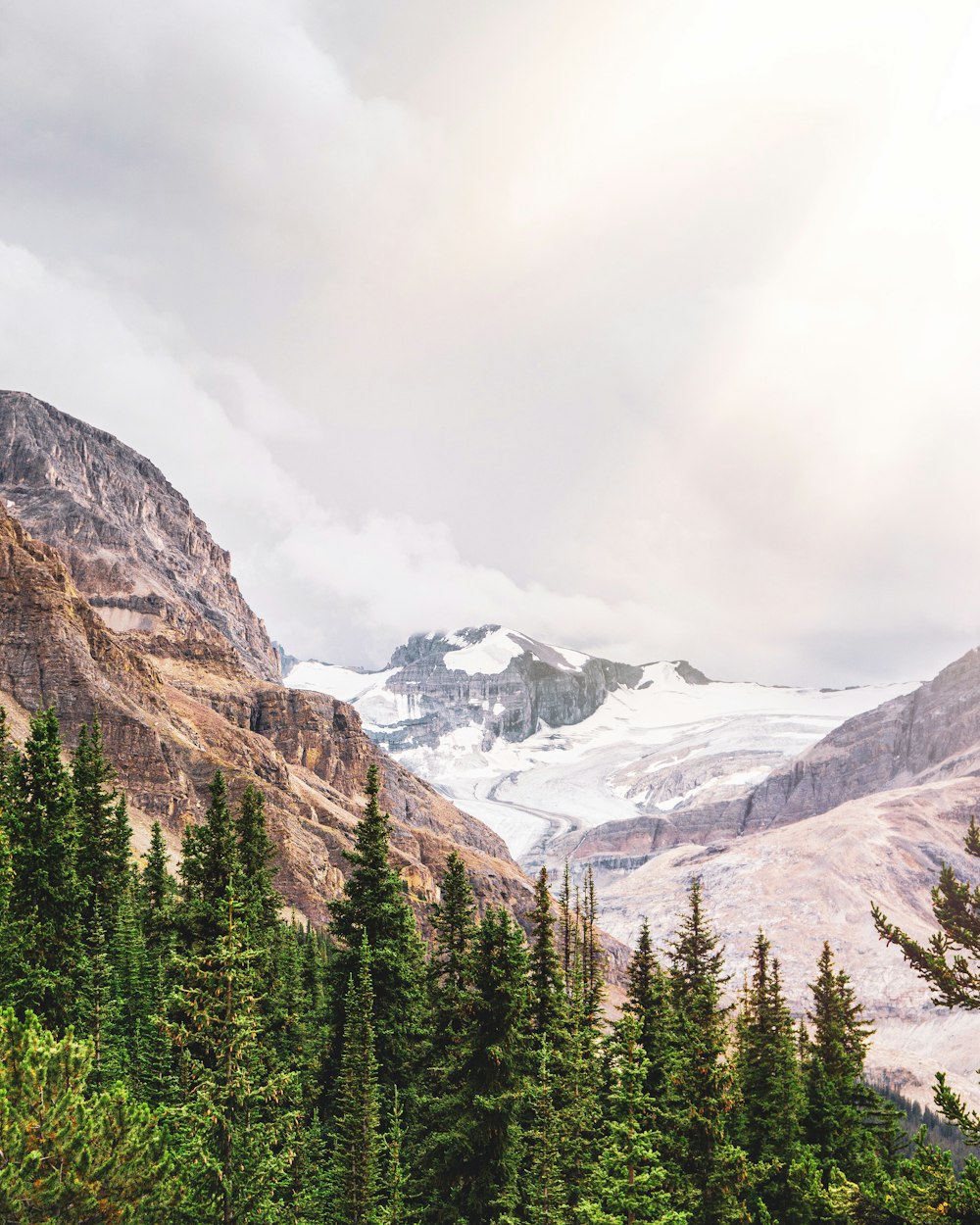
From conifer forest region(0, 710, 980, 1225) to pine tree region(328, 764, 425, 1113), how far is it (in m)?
0.09

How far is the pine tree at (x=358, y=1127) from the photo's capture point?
69.1 feet

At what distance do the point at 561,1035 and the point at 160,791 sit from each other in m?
101

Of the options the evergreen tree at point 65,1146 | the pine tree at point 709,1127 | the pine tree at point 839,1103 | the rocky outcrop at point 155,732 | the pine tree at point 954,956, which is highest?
the rocky outcrop at point 155,732

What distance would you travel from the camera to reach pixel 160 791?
4247 inches

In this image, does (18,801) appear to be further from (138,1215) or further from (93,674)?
(93,674)

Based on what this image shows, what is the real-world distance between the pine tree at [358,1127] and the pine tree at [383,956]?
130 cm

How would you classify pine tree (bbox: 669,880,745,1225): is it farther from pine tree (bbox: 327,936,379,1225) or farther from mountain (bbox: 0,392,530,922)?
mountain (bbox: 0,392,530,922)

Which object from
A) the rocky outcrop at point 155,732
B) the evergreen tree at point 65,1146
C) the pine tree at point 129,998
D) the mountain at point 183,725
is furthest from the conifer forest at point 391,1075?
the rocky outcrop at point 155,732

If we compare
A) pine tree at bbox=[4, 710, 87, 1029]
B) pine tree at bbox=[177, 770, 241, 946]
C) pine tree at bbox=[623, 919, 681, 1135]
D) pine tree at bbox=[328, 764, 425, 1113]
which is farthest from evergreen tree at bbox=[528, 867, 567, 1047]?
pine tree at bbox=[4, 710, 87, 1029]

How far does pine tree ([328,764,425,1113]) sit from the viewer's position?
24.4 metres

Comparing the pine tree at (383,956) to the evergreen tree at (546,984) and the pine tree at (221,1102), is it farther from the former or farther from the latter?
the pine tree at (221,1102)

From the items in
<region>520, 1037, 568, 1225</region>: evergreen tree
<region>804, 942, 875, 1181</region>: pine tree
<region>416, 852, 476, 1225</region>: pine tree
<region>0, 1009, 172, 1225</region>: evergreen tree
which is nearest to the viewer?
<region>0, 1009, 172, 1225</region>: evergreen tree

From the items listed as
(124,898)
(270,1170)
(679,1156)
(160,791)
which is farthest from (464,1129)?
(160,791)

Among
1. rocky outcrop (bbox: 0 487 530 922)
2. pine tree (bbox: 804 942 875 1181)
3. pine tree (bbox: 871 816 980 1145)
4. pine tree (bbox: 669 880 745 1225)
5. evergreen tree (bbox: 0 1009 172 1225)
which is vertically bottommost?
pine tree (bbox: 804 942 875 1181)
